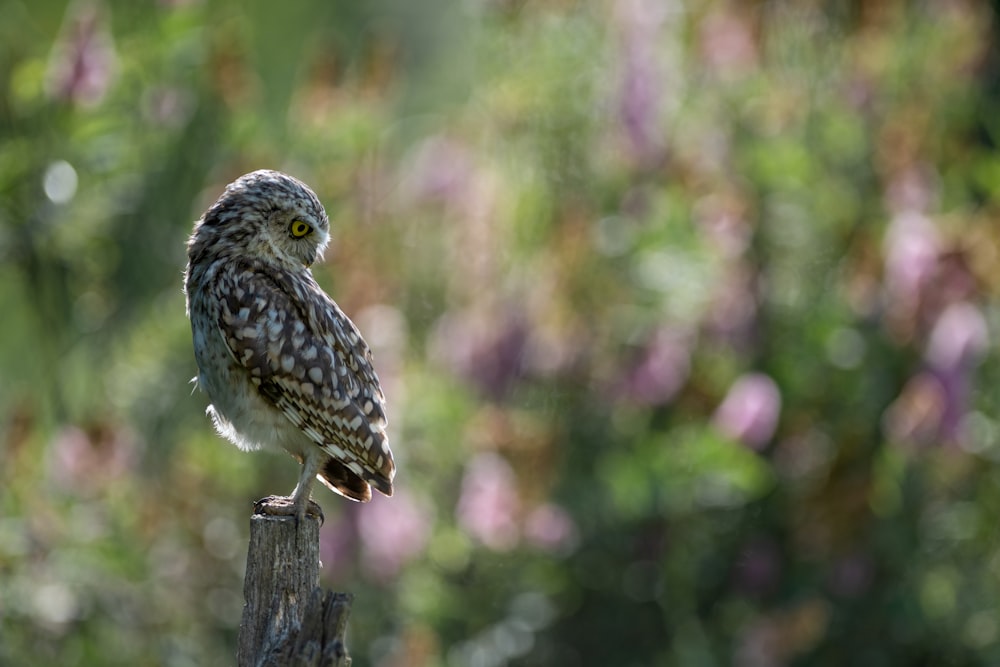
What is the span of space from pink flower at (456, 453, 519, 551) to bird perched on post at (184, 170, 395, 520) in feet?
9.08

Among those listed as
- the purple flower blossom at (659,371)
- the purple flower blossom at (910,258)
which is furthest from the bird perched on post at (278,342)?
the purple flower blossom at (910,258)

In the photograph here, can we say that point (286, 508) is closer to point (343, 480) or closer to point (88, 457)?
point (343, 480)

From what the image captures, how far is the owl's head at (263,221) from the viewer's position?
14.3 feet

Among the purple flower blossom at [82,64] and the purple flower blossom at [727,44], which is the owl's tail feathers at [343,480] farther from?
the purple flower blossom at [727,44]

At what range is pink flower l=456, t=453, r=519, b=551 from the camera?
7.25 metres

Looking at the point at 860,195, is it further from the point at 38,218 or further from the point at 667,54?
the point at 38,218

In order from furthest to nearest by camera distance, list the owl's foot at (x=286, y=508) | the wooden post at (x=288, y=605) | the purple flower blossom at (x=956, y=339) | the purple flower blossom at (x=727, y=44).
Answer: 1. the purple flower blossom at (x=727, y=44)
2. the purple flower blossom at (x=956, y=339)
3. the owl's foot at (x=286, y=508)
4. the wooden post at (x=288, y=605)

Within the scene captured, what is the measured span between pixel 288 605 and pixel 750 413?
142 inches

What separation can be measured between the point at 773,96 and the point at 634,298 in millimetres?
1185

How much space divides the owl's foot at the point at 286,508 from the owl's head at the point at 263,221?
653 millimetres

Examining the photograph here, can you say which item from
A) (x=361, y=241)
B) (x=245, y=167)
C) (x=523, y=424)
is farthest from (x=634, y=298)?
(x=245, y=167)

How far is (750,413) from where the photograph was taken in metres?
6.95

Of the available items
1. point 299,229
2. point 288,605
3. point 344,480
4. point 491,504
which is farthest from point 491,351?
point 288,605

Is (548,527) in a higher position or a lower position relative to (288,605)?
higher
